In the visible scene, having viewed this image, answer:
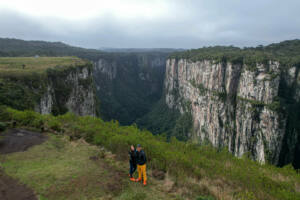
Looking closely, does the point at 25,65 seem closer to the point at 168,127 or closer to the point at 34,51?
the point at 34,51

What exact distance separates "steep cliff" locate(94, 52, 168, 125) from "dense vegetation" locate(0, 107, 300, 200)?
317 ft

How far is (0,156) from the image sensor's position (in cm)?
1430

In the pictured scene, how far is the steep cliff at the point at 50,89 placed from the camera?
3103cm

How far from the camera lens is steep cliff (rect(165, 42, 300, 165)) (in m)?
58.2

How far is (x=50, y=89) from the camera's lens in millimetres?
42562

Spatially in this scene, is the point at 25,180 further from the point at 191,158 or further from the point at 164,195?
the point at 191,158

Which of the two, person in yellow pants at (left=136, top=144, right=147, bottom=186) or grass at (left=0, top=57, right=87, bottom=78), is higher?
grass at (left=0, top=57, right=87, bottom=78)

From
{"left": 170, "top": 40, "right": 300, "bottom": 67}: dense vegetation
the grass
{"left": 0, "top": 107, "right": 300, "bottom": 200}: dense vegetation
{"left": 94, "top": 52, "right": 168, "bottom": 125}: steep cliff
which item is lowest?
{"left": 94, "top": 52, "right": 168, "bottom": 125}: steep cliff

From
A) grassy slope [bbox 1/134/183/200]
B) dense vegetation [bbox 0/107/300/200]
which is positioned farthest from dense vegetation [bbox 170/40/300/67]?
grassy slope [bbox 1/134/183/200]

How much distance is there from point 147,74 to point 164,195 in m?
180

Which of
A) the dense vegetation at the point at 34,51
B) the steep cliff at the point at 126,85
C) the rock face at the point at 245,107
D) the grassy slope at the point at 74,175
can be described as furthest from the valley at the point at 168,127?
the dense vegetation at the point at 34,51

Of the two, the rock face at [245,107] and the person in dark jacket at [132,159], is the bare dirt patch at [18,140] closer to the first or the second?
the person in dark jacket at [132,159]

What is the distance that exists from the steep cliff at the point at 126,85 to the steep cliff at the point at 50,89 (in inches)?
2309

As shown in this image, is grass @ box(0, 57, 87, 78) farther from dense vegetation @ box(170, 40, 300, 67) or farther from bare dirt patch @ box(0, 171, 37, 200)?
dense vegetation @ box(170, 40, 300, 67)
